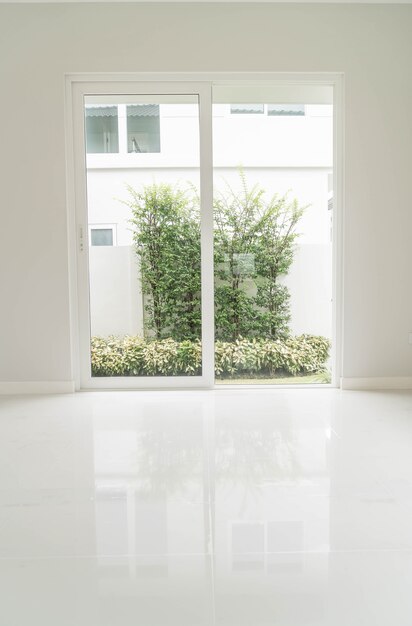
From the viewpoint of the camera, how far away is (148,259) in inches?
167

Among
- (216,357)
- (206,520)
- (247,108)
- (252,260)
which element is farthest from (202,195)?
(206,520)

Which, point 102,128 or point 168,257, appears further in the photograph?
point 168,257

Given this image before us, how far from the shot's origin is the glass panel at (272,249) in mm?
4211

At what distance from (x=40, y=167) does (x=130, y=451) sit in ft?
8.21

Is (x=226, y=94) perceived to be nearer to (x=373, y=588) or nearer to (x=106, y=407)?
(x=106, y=407)

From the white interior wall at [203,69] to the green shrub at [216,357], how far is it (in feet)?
0.90

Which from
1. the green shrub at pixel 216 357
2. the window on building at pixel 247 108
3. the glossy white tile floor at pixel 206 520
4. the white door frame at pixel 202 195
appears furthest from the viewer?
the green shrub at pixel 216 357

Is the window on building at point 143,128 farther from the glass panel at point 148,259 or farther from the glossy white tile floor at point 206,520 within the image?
the glossy white tile floor at point 206,520

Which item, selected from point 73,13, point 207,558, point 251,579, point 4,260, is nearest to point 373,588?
point 251,579

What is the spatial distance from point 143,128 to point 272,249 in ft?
4.81

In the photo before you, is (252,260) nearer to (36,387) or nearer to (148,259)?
(148,259)

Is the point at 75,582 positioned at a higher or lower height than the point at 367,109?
lower

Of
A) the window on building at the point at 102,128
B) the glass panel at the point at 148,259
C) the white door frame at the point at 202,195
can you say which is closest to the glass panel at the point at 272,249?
the white door frame at the point at 202,195

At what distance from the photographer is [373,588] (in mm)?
1477
